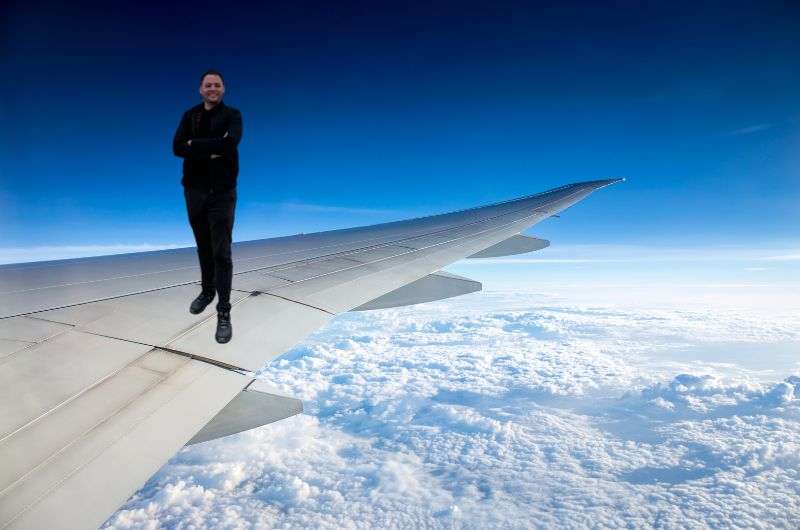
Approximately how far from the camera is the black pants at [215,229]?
270cm

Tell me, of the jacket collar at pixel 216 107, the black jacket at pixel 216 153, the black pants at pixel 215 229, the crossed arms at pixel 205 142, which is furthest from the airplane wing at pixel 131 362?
the jacket collar at pixel 216 107

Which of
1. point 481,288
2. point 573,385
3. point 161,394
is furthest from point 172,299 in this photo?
point 573,385

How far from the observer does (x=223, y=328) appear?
9.71 feet

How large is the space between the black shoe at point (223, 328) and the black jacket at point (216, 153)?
0.92 meters

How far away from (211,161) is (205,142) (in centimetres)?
17

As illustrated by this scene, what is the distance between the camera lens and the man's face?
257 cm

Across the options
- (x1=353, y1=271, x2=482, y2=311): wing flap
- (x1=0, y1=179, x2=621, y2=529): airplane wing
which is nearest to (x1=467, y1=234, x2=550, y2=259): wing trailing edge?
(x1=353, y1=271, x2=482, y2=311): wing flap

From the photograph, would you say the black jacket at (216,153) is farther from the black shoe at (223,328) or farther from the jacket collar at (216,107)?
the black shoe at (223,328)

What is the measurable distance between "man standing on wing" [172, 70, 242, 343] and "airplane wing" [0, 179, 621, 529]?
793mm

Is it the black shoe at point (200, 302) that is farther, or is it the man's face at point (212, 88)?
the black shoe at point (200, 302)

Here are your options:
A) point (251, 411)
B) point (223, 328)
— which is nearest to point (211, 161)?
point (223, 328)

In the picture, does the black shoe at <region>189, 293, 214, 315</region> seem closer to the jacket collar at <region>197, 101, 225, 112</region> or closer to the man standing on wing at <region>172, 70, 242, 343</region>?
the man standing on wing at <region>172, 70, 242, 343</region>

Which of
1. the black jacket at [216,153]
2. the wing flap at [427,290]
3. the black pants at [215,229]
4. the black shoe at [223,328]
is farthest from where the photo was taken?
the wing flap at [427,290]

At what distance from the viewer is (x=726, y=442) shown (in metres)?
134
